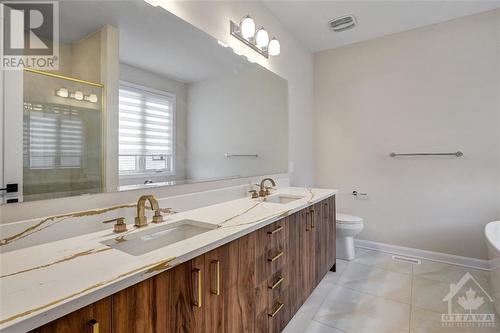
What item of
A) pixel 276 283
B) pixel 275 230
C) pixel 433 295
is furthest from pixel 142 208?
pixel 433 295

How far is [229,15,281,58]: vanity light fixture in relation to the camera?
1894 mm

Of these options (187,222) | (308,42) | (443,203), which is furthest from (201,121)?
(443,203)

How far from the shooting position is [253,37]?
6.72ft

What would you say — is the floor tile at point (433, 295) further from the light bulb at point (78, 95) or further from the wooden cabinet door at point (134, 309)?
the light bulb at point (78, 95)

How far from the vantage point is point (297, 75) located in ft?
9.37

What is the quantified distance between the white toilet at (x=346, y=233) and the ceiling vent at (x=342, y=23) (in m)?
1.99

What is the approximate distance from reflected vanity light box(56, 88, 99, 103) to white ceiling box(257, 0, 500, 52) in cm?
178

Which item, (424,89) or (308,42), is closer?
(424,89)

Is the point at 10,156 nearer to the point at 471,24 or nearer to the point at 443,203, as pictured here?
the point at 443,203

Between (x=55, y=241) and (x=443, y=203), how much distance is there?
3160 mm

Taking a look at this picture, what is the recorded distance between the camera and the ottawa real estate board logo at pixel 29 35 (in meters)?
0.86

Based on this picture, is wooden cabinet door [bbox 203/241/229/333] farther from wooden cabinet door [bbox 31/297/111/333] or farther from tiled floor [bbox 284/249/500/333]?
tiled floor [bbox 284/249/500/333]

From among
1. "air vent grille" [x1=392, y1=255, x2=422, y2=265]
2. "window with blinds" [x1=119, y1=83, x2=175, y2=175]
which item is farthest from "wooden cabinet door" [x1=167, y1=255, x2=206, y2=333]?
"air vent grille" [x1=392, y1=255, x2=422, y2=265]

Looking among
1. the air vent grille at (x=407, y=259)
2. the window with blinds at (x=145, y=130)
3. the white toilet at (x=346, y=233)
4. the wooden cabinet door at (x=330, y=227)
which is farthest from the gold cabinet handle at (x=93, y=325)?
the air vent grille at (x=407, y=259)
